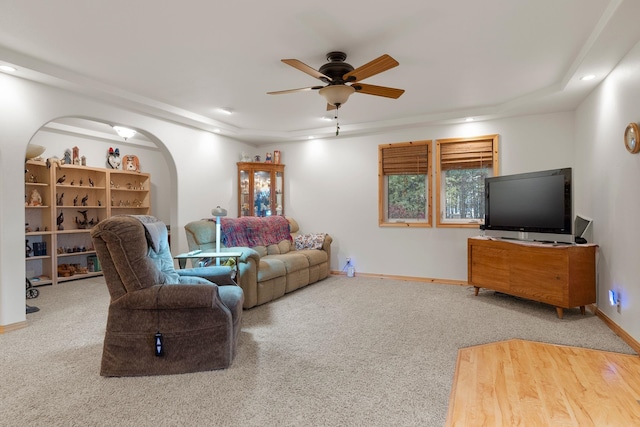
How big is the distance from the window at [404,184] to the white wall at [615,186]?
193 cm

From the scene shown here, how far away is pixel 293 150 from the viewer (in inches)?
244

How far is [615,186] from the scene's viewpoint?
310 cm

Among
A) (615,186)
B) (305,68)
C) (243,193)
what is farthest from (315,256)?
(615,186)

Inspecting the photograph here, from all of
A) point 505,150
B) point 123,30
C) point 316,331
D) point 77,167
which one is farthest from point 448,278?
point 77,167

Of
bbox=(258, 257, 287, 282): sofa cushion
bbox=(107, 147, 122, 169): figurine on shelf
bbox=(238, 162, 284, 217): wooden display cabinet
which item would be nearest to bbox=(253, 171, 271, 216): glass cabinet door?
bbox=(238, 162, 284, 217): wooden display cabinet

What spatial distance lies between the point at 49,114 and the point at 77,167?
2328mm

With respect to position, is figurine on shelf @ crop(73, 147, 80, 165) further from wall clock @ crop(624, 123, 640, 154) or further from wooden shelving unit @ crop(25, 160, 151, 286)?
wall clock @ crop(624, 123, 640, 154)

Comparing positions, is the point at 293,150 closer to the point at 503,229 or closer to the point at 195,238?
the point at 195,238

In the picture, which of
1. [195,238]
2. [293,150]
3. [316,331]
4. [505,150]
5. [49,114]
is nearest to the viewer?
[316,331]

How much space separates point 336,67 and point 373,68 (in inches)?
17.8

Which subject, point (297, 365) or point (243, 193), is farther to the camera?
point (243, 193)

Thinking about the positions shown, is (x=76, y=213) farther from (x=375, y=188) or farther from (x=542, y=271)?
(x=542, y=271)

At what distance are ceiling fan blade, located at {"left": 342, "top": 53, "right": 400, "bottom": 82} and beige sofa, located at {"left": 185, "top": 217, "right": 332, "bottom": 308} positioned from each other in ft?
7.13

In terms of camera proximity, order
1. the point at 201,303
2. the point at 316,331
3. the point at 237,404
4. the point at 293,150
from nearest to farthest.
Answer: the point at 237,404 → the point at 201,303 → the point at 316,331 → the point at 293,150
